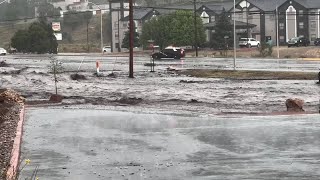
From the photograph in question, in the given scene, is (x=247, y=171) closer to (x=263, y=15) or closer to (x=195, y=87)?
(x=195, y=87)

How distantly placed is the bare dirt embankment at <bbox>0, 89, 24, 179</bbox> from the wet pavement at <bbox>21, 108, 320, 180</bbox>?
353 millimetres

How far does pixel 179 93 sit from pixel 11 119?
1147cm

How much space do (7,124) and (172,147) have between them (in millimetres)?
5282

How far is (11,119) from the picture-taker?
15.3 metres

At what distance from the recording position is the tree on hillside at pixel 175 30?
8431 cm

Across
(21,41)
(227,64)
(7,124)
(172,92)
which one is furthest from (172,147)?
(21,41)

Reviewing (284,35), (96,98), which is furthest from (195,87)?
(284,35)

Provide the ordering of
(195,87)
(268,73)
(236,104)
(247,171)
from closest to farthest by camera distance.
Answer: (247,171) < (236,104) < (195,87) < (268,73)

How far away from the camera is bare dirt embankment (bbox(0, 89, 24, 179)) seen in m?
9.79

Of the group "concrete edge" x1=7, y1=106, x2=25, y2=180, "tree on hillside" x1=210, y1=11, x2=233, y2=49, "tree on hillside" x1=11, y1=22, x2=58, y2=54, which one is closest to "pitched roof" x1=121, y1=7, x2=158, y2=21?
"tree on hillside" x1=11, y1=22, x2=58, y2=54

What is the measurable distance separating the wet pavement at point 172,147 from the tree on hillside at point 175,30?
225 feet

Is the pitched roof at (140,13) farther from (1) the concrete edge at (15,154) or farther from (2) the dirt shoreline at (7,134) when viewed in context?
(1) the concrete edge at (15,154)

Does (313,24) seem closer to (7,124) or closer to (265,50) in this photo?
(265,50)

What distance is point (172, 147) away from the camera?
436 inches
